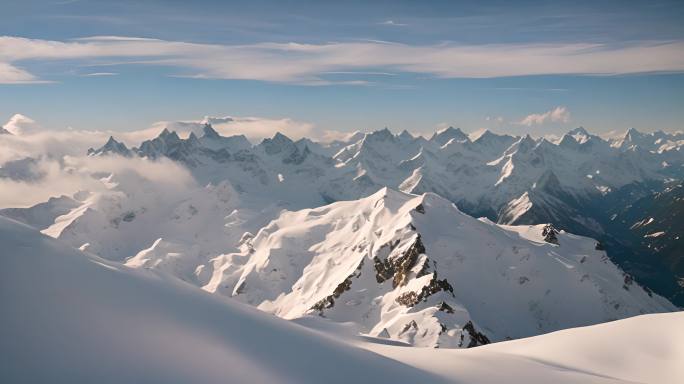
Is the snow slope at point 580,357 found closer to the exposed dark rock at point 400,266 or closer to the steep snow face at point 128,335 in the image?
the steep snow face at point 128,335

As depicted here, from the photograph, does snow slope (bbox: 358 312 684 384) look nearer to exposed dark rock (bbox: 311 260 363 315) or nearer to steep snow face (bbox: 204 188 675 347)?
steep snow face (bbox: 204 188 675 347)

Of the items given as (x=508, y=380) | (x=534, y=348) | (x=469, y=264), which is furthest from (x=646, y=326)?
(x=469, y=264)

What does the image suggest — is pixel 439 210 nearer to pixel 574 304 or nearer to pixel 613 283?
pixel 574 304

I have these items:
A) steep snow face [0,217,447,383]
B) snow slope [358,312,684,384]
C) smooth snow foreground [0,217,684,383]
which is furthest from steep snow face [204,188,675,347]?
steep snow face [0,217,447,383]

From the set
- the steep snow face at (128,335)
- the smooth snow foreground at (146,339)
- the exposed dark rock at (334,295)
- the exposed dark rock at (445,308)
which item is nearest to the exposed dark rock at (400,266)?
the exposed dark rock at (334,295)

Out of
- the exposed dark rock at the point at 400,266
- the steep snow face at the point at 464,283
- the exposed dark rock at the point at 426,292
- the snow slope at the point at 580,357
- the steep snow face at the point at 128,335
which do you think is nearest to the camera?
the steep snow face at the point at 128,335
